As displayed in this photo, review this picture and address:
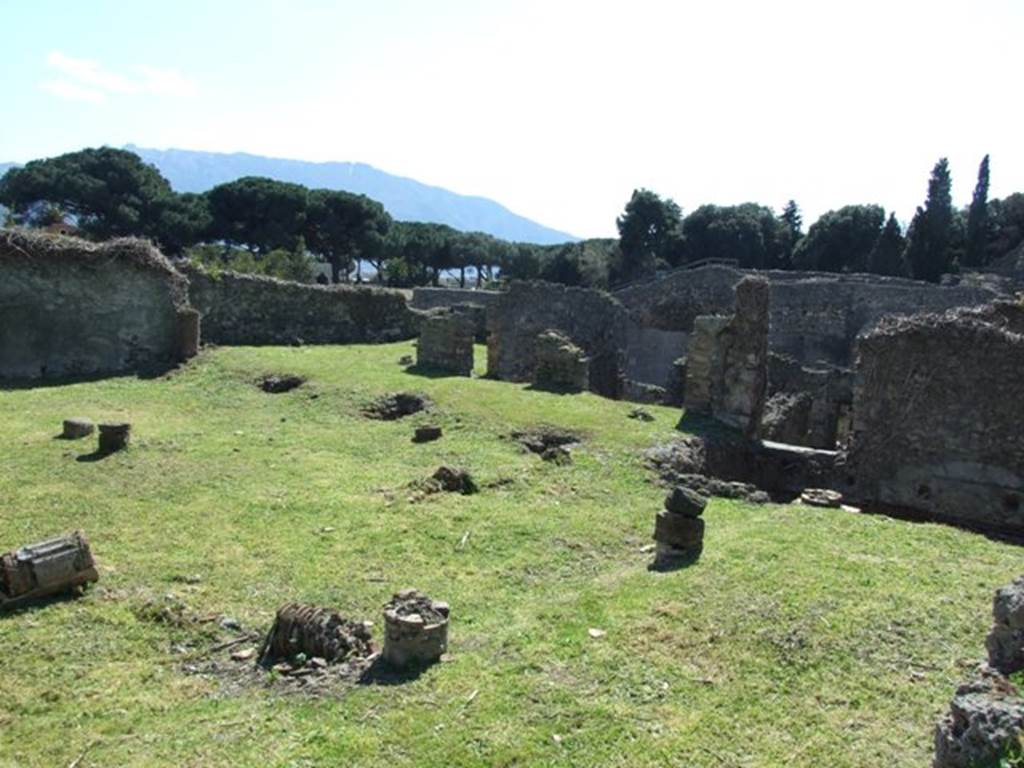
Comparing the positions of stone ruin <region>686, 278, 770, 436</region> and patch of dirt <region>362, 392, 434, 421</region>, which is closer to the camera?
stone ruin <region>686, 278, 770, 436</region>

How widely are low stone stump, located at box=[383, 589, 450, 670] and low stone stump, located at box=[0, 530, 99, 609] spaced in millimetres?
3477

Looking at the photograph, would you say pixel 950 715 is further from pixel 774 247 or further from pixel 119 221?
pixel 774 247

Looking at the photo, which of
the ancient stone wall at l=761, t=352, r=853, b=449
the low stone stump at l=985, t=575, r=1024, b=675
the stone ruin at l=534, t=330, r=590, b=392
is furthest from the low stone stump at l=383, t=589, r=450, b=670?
the ancient stone wall at l=761, t=352, r=853, b=449

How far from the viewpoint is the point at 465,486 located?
505 inches

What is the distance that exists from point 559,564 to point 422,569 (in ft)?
4.94

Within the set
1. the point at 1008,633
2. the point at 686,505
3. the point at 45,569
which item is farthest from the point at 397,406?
the point at 1008,633

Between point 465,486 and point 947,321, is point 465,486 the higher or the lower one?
the lower one

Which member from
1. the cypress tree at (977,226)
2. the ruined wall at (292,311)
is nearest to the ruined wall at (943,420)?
the ruined wall at (292,311)

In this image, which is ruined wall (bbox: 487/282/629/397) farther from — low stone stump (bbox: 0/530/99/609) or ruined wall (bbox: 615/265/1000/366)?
low stone stump (bbox: 0/530/99/609)

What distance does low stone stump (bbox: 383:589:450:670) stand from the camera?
284 inches

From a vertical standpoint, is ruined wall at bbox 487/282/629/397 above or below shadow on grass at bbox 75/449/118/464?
above

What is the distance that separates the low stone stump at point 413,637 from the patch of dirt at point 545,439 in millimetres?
7458

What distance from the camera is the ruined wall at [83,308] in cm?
2148

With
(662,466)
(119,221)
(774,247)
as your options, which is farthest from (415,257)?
(662,466)
